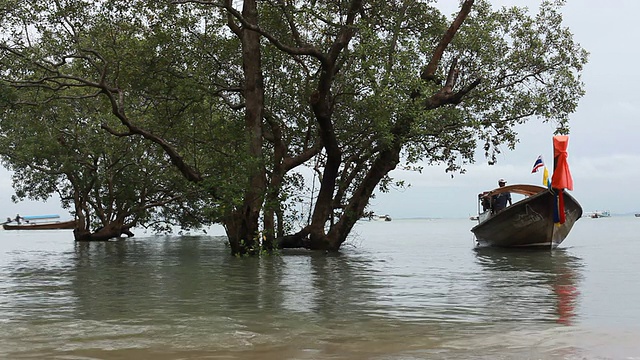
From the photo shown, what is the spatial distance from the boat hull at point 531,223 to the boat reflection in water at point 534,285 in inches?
93.9

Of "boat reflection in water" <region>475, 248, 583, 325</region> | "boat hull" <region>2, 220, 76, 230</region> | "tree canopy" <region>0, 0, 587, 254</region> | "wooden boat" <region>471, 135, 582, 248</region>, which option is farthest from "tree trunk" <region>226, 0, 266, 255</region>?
"boat hull" <region>2, 220, 76, 230</region>

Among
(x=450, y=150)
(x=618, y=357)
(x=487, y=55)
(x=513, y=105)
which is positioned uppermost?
(x=487, y=55)

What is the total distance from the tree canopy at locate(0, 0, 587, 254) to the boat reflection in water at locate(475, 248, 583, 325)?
4108 millimetres

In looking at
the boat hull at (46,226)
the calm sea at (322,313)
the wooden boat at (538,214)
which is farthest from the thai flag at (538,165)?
the boat hull at (46,226)

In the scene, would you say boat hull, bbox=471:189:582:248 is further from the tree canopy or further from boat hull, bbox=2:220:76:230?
boat hull, bbox=2:220:76:230

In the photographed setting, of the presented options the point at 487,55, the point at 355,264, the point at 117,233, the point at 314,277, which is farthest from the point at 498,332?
the point at 117,233

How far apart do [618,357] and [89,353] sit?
4452 millimetres

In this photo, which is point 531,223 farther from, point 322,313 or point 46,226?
point 46,226

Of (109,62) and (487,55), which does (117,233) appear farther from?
(487,55)

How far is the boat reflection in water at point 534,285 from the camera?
8.22m

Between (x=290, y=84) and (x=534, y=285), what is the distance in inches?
469

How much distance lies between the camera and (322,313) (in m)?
8.16

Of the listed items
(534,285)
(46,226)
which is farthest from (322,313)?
(46,226)

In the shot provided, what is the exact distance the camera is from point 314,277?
13.5 m
